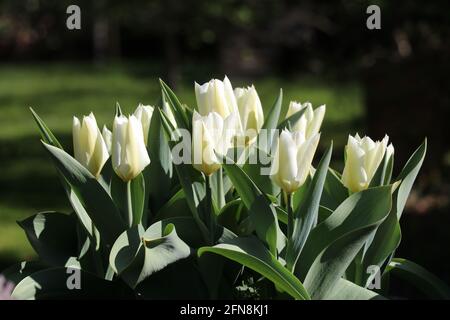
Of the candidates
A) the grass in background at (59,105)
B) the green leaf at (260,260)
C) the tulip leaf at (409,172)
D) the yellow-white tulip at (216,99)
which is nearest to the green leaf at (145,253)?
the green leaf at (260,260)

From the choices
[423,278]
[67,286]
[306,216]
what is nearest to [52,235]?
[67,286]

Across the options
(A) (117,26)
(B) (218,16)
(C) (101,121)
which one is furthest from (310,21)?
(A) (117,26)

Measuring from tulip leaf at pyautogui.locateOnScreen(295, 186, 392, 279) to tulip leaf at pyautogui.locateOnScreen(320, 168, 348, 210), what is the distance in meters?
0.18

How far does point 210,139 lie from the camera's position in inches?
61.6

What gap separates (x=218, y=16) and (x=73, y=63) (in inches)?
427

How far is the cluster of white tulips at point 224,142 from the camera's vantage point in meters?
1.56

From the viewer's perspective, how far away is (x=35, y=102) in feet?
41.5

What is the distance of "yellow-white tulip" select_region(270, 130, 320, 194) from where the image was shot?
1.53 m

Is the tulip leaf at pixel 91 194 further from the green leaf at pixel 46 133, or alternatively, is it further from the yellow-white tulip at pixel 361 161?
the yellow-white tulip at pixel 361 161

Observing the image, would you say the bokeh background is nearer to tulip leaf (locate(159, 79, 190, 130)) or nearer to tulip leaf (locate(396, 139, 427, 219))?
tulip leaf (locate(396, 139, 427, 219))

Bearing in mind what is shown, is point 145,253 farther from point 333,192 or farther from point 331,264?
point 333,192

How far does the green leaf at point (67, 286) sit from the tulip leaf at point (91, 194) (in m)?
0.09

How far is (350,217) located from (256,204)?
177mm
